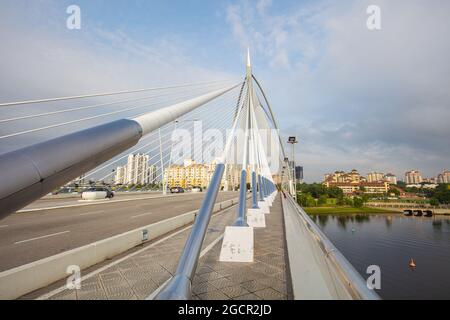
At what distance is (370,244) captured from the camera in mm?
49062

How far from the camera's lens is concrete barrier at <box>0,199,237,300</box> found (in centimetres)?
374

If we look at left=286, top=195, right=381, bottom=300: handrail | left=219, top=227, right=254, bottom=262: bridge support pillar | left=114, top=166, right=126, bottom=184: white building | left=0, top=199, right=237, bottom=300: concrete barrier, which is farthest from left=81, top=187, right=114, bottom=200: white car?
left=286, top=195, right=381, bottom=300: handrail

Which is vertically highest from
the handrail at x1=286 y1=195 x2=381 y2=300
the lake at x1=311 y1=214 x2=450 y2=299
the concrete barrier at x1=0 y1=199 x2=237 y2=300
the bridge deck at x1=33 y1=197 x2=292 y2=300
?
the handrail at x1=286 y1=195 x2=381 y2=300

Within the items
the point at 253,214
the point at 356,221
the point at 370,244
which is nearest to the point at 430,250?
the point at 370,244

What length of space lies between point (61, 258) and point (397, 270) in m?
42.5

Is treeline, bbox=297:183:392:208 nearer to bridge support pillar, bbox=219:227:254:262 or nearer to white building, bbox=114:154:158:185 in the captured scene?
white building, bbox=114:154:158:185

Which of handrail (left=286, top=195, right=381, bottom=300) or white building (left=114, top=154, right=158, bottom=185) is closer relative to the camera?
handrail (left=286, top=195, right=381, bottom=300)

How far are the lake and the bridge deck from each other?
82.8 feet

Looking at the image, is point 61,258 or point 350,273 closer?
point 350,273

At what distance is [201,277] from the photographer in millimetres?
4480

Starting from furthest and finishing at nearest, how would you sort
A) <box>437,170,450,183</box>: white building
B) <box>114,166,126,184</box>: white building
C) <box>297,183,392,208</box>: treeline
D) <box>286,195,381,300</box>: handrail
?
<box>437,170,450,183</box>: white building < <box>297,183,392,208</box>: treeline < <box>114,166,126,184</box>: white building < <box>286,195,381,300</box>: handrail

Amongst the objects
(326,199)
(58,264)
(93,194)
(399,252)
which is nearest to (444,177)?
(326,199)
